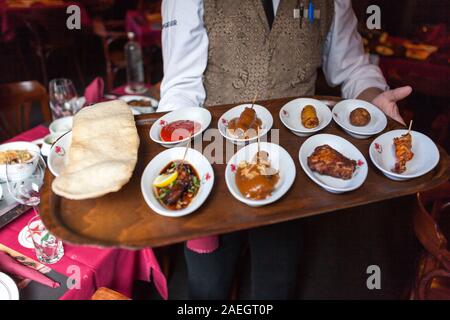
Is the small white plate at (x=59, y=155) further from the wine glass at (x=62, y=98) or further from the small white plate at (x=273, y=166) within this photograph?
the wine glass at (x=62, y=98)

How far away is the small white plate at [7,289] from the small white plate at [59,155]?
16.7 inches

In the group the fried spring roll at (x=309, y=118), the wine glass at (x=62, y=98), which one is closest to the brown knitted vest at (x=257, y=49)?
the fried spring roll at (x=309, y=118)

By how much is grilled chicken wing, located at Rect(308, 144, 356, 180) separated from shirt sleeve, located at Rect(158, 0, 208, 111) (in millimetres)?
790

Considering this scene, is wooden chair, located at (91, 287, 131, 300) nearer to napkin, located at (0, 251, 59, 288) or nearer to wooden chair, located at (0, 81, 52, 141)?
napkin, located at (0, 251, 59, 288)

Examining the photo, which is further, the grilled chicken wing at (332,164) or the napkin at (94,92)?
the napkin at (94,92)

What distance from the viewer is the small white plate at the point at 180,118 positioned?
166 cm

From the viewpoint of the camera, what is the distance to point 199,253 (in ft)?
6.43

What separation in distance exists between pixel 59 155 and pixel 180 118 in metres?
0.60

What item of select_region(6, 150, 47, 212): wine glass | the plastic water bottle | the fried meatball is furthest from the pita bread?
the plastic water bottle

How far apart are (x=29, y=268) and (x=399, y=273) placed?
109 inches

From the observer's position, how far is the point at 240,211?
52.2 inches

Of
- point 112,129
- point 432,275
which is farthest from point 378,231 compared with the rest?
point 112,129

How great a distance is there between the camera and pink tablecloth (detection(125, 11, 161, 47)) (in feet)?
19.6
